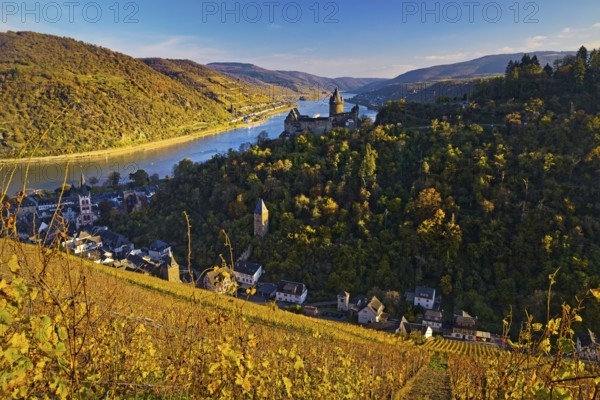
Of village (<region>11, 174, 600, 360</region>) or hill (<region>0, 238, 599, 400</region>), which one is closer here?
hill (<region>0, 238, 599, 400</region>)

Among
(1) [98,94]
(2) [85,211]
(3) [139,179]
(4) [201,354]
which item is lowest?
(2) [85,211]

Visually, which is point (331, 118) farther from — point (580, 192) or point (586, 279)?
point (586, 279)

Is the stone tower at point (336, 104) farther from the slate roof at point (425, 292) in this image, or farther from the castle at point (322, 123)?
the slate roof at point (425, 292)

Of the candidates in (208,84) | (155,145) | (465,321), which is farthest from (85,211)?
(208,84)

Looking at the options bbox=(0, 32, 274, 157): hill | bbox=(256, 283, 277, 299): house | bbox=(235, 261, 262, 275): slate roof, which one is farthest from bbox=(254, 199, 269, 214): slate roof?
bbox=(0, 32, 274, 157): hill

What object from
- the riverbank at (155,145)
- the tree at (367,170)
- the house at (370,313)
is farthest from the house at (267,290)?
the riverbank at (155,145)

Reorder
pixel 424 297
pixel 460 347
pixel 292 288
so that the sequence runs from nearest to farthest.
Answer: pixel 460 347
pixel 424 297
pixel 292 288

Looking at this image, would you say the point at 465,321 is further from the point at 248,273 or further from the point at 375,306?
the point at 248,273

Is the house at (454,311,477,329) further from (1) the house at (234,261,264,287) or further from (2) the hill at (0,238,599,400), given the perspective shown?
(1) the house at (234,261,264,287)
